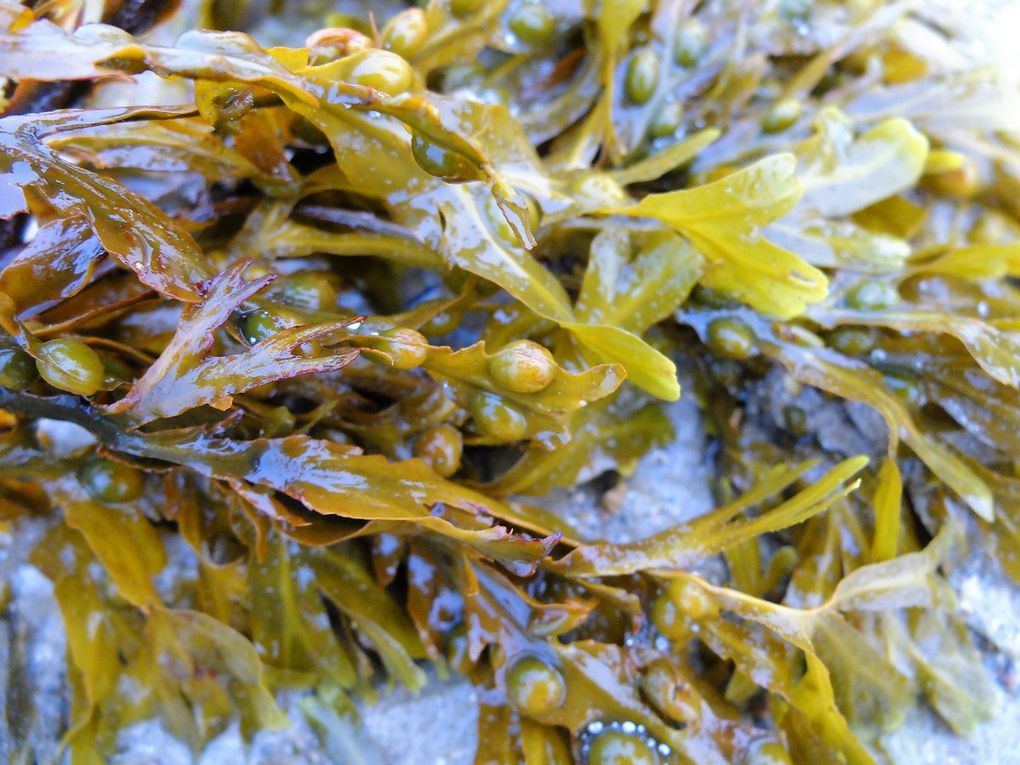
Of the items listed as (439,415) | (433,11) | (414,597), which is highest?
(433,11)

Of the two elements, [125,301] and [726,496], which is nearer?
[125,301]

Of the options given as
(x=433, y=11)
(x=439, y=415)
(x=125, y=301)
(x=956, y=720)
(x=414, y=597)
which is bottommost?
(x=956, y=720)

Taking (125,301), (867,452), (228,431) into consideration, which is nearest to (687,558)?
(867,452)

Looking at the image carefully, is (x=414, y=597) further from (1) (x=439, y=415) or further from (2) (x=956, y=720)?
(2) (x=956, y=720)

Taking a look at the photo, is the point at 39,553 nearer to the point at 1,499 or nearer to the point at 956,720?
the point at 1,499

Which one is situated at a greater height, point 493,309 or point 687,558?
point 493,309

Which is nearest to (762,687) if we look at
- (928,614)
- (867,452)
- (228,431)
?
(928,614)
